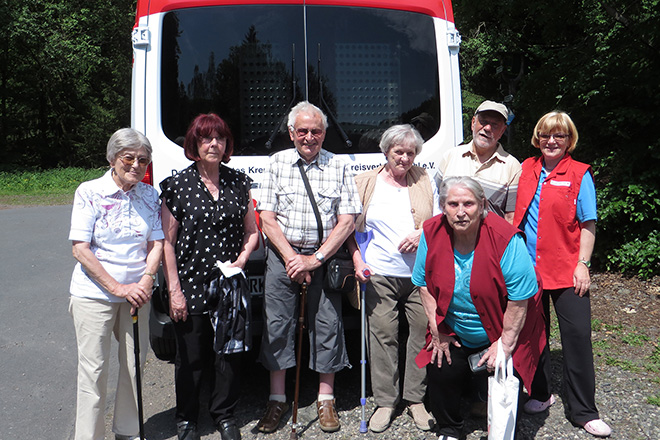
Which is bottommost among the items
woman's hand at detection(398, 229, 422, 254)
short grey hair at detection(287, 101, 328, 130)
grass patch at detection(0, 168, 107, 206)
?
woman's hand at detection(398, 229, 422, 254)

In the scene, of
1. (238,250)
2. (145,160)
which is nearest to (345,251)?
(238,250)

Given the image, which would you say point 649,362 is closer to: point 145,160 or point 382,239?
point 382,239

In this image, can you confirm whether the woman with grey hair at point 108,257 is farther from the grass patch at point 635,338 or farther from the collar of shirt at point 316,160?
the grass patch at point 635,338

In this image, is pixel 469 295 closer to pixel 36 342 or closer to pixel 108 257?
pixel 108 257

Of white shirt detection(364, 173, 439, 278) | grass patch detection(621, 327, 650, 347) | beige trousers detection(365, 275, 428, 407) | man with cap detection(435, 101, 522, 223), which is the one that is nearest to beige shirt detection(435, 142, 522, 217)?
man with cap detection(435, 101, 522, 223)

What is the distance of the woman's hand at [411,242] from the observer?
11.3 feet

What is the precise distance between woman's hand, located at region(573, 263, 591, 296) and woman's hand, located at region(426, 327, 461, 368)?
0.80 metres

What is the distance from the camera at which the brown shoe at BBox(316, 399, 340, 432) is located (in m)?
3.52

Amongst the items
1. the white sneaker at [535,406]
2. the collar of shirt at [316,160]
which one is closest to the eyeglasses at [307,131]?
the collar of shirt at [316,160]

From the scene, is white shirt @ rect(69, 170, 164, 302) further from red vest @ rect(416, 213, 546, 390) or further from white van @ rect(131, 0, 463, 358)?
red vest @ rect(416, 213, 546, 390)

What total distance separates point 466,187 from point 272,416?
179 centimetres

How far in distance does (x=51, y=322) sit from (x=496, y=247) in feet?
15.1

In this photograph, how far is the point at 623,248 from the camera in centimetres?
681

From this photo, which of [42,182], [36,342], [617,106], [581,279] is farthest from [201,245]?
[42,182]
